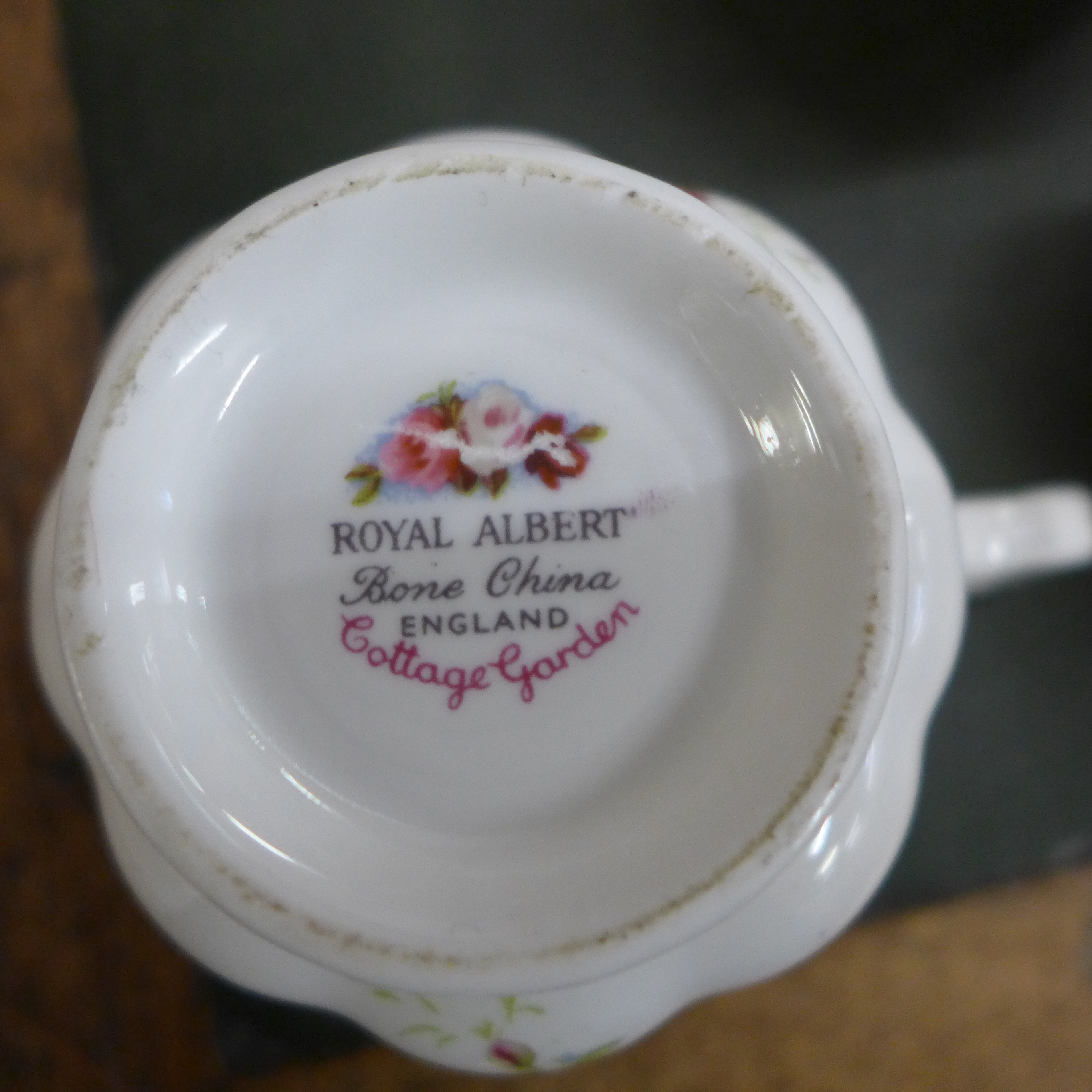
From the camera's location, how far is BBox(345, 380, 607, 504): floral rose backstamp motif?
440 mm

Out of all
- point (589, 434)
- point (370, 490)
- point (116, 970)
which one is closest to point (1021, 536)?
point (589, 434)

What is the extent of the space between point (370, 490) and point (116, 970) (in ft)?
1.71

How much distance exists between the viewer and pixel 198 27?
72 centimetres

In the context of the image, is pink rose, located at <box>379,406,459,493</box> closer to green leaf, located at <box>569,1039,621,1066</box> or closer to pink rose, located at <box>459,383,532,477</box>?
pink rose, located at <box>459,383,532,477</box>

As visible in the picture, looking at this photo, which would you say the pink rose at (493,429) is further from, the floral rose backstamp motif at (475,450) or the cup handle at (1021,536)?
the cup handle at (1021,536)

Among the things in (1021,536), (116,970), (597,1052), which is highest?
(1021,536)

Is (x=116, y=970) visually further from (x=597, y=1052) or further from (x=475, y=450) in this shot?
(x=475, y=450)

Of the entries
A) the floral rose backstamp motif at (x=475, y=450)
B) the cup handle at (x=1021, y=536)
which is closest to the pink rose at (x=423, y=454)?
the floral rose backstamp motif at (x=475, y=450)

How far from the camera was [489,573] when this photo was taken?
439 mm

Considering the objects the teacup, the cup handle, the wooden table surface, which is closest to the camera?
the teacup

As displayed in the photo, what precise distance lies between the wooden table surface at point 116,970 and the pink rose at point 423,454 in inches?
16.0

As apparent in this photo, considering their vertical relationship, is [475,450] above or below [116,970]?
above

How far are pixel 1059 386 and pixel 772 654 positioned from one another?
1.58ft

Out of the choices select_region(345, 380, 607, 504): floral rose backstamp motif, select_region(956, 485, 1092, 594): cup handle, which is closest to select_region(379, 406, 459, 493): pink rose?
select_region(345, 380, 607, 504): floral rose backstamp motif
